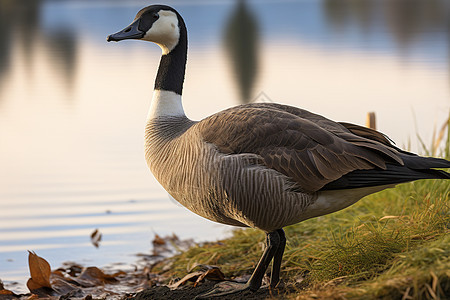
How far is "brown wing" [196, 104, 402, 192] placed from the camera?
5262mm

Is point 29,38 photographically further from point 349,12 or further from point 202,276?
point 202,276

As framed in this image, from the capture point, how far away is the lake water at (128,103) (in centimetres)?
905

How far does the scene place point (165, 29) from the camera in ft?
20.8

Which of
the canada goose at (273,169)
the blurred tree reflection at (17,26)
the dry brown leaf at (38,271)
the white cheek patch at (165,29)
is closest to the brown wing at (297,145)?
the canada goose at (273,169)

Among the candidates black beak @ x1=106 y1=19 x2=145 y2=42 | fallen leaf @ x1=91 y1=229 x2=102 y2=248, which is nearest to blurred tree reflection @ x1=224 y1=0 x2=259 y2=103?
fallen leaf @ x1=91 y1=229 x2=102 y2=248

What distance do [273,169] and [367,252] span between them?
908mm

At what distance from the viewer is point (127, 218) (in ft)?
30.7

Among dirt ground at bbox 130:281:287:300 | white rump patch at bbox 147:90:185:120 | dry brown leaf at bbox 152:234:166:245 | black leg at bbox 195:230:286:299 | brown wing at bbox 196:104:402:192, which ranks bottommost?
dry brown leaf at bbox 152:234:166:245

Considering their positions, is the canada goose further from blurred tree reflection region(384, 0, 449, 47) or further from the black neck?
blurred tree reflection region(384, 0, 449, 47)

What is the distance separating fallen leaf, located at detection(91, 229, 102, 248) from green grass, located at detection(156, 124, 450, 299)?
1256 mm

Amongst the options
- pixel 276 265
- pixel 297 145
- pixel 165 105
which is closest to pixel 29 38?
pixel 165 105

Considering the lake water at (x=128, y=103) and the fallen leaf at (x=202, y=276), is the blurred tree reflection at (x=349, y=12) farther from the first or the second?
the fallen leaf at (x=202, y=276)

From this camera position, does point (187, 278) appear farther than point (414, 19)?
No

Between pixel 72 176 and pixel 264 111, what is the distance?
6437mm
